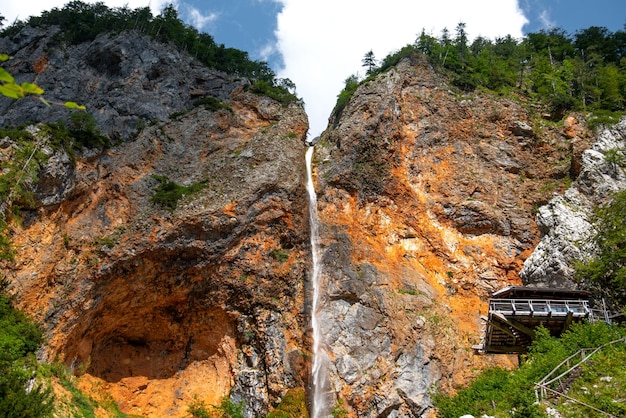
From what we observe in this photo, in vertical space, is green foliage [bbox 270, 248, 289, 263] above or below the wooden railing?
above

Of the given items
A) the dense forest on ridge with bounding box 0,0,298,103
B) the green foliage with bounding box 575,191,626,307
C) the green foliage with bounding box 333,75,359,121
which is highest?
the dense forest on ridge with bounding box 0,0,298,103

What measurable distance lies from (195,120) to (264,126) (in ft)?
15.4

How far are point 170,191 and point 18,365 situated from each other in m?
11.5

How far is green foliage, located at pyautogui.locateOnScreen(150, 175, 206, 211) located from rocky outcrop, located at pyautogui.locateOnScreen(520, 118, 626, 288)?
18.5m

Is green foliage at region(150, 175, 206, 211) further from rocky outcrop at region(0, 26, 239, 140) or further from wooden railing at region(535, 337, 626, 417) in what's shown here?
wooden railing at region(535, 337, 626, 417)

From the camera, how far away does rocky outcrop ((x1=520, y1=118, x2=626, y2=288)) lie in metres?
24.9

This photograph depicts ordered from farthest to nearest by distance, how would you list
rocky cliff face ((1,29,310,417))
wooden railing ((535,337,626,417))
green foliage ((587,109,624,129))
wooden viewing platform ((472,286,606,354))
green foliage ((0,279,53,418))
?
green foliage ((587,109,624,129)) → rocky cliff face ((1,29,310,417)) → wooden viewing platform ((472,286,606,354)) → green foliage ((0,279,53,418)) → wooden railing ((535,337,626,417))

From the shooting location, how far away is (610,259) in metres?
22.9

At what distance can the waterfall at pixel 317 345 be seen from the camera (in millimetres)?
22722

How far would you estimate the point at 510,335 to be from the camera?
2059 centimetres

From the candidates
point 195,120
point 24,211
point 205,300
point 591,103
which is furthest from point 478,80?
point 24,211

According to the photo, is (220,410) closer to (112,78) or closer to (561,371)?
(561,371)

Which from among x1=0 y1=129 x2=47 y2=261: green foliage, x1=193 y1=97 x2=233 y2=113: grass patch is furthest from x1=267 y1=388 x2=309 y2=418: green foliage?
x1=193 y1=97 x2=233 y2=113: grass patch

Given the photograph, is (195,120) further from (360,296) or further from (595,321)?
(595,321)
